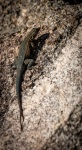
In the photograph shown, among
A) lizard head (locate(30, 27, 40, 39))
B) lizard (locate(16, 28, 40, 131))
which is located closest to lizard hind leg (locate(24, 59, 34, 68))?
lizard (locate(16, 28, 40, 131))

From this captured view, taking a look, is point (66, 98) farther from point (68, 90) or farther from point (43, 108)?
point (43, 108)

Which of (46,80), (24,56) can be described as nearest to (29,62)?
(24,56)

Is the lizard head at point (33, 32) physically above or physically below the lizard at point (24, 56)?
above

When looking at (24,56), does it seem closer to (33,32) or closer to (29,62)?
(29,62)

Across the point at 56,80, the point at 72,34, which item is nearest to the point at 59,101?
the point at 56,80

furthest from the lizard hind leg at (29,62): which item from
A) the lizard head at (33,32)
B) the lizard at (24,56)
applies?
the lizard head at (33,32)

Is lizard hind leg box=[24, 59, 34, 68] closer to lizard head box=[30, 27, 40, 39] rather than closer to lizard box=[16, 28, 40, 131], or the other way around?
lizard box=[16, 28, 40, 131]

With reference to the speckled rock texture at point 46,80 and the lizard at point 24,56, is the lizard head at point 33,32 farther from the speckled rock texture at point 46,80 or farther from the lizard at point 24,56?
the speckled rock texture at point 46,80

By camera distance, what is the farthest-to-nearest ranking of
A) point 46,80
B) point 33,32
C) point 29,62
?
point 33,32 < point 29,62 < point 46,80

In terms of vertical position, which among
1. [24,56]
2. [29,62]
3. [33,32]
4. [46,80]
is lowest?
[46,80]
